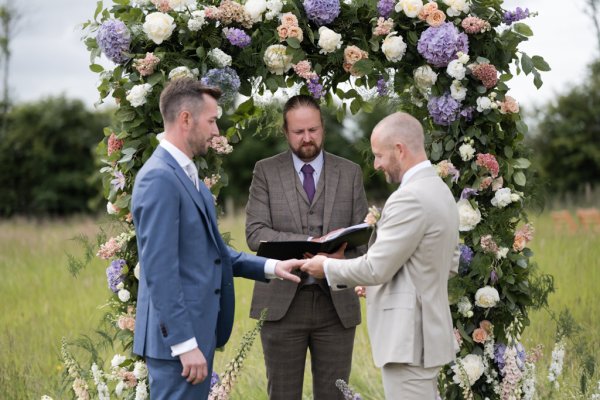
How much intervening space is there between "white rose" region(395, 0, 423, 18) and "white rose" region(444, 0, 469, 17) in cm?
19

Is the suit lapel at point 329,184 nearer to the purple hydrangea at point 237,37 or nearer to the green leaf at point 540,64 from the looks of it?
Result: the purple hydrangea at point 237,37

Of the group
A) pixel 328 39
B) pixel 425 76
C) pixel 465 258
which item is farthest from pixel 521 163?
pixel 328 39

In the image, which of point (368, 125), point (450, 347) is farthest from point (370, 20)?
point (368, 125)

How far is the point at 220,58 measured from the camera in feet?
15.3

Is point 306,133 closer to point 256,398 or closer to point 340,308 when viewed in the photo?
point 340,308

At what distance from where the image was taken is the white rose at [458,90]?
4.85 m

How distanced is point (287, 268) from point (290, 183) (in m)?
0.79

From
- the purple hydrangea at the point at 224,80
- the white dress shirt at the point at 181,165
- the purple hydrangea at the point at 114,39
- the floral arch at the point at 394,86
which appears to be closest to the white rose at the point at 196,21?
the floral arch at the point at 394,86

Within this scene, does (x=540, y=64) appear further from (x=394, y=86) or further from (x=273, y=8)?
(x=273, y=8)

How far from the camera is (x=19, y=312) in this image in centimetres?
792

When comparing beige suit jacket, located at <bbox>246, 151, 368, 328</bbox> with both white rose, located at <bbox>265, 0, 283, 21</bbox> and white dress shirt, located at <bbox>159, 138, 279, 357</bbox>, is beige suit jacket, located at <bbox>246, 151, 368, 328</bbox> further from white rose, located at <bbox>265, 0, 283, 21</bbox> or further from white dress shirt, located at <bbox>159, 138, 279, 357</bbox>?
white dress shirt, located at <bbox>159, 138, 279, 357</bbox>

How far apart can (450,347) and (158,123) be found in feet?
7.13

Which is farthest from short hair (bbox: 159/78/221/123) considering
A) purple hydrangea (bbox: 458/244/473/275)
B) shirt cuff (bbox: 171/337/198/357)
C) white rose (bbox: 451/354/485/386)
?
white rose (bbox: 451/354/485/386)

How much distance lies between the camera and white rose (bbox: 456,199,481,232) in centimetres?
490
